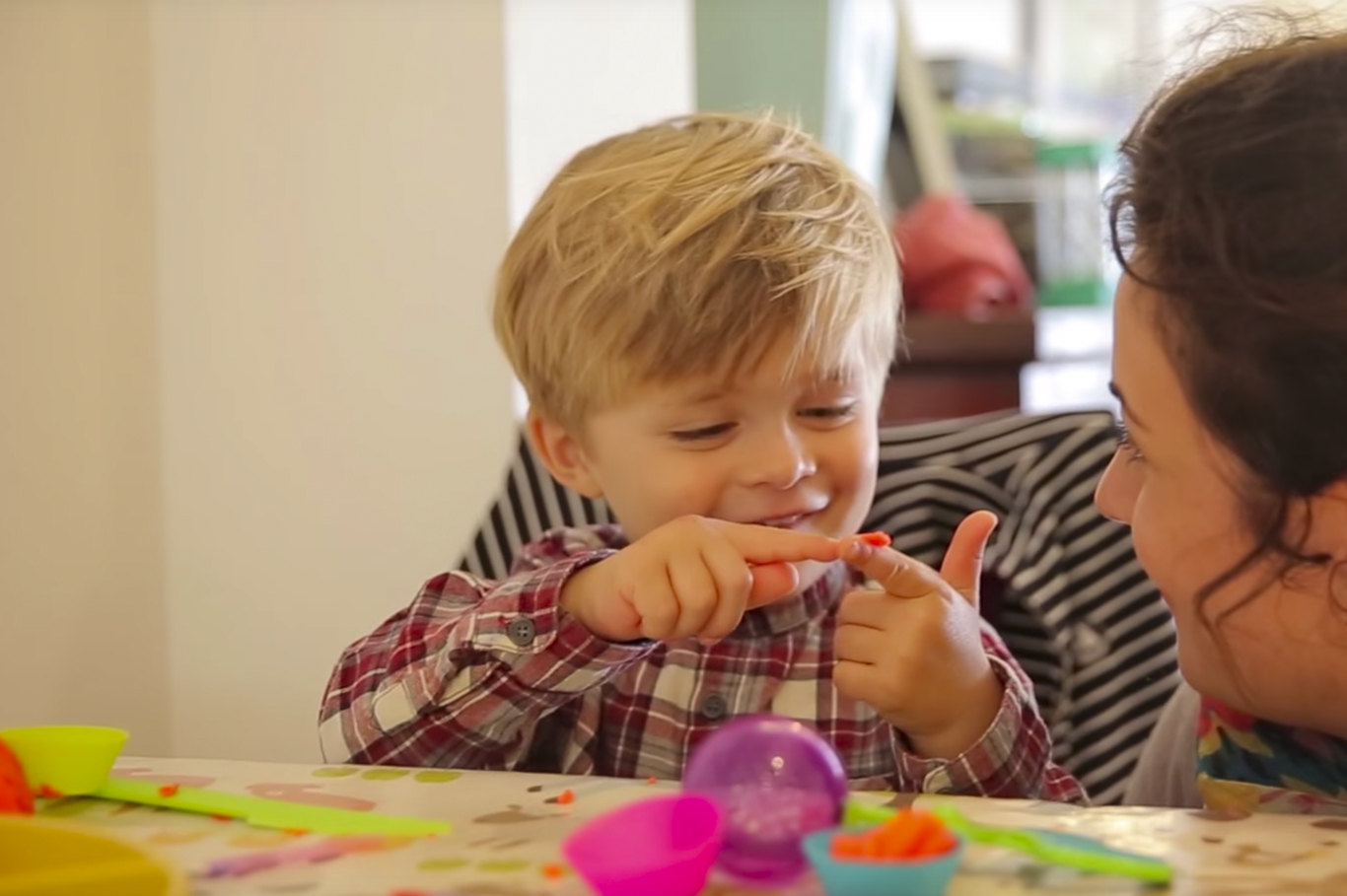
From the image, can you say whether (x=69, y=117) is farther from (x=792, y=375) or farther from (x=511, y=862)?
(x=511, y=862)

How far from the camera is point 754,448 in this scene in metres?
0.97

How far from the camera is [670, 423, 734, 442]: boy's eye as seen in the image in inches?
38.6

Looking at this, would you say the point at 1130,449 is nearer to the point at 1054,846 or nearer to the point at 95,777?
the point at 1054,846

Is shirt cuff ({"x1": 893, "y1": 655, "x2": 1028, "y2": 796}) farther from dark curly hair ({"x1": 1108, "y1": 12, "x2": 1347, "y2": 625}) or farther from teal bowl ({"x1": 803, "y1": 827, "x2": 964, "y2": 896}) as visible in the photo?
teal bowl ({"x1": 803, "y1": 827, "x2": 964, "y2": 896})

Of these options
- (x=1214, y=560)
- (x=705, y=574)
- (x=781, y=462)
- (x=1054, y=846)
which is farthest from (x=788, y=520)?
(x=1054, y=846)

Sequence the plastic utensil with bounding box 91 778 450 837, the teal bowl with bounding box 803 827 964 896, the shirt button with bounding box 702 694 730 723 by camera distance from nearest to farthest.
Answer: the teal bowl with bounding box 803 827 964 896
the plastic utensil with bounding box 91 778 450 837
the shirt button with bounding box 702 694 730 723

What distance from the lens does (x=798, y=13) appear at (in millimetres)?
2342

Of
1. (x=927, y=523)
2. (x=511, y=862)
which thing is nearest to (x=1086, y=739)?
(x=927, y=523)

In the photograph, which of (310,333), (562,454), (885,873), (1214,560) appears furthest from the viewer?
(310,333)

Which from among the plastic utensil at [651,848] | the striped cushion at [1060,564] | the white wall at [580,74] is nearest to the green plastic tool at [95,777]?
the plastic utensil at [651,848]

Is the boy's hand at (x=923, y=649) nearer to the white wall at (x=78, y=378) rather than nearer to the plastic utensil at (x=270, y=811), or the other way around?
the plastic utensil at (x=270, y=811)

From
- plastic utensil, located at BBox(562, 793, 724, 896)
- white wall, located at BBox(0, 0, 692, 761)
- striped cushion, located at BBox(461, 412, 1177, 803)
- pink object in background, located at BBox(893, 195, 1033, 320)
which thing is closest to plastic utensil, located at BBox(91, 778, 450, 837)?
plastic utensil, located at BBox(562, 793, 724, 896)

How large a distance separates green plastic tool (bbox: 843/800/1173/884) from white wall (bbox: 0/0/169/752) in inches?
39.9

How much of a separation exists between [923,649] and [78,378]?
99 centimetres
